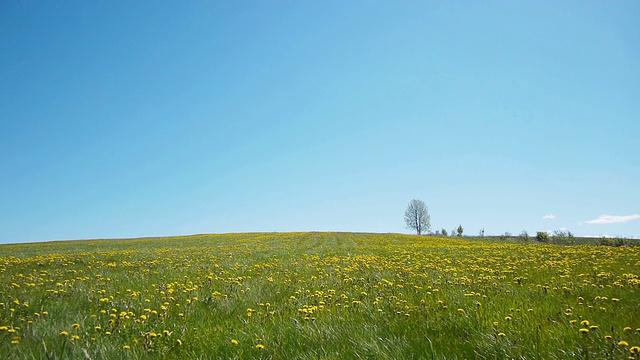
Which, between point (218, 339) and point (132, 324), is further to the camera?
point (132, 324)

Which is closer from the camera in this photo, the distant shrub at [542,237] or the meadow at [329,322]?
the meadow at [329,322]

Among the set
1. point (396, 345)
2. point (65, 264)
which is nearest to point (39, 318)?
point (396, 345)

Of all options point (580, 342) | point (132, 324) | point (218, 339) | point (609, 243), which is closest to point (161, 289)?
point (132, 324)

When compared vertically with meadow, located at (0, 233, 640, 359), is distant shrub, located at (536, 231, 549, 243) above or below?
below

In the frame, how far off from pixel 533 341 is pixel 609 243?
34.6 metres

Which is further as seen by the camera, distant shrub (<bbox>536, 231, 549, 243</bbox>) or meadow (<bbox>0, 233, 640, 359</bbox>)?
distant shrub (<bbox>536, 231, 549, 243</bbox>)

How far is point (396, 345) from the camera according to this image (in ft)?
10.8

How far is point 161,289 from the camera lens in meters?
7.05

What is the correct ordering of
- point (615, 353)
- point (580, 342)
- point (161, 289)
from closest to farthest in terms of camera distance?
point (615, 353) < point (580, 342) < point (161, 289)

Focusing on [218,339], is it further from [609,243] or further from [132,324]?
[609,243]

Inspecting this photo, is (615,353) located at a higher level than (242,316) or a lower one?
higher

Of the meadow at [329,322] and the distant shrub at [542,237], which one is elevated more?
the meadow at [329,322]

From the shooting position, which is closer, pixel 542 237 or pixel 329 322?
pixel 329 322

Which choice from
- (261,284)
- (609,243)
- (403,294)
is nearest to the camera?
(403,294)
